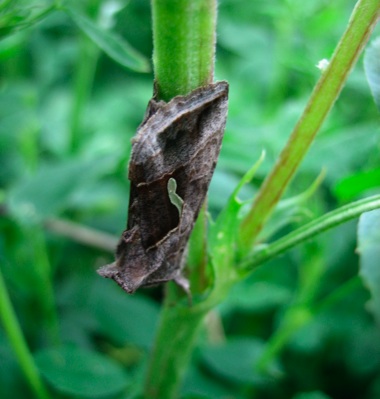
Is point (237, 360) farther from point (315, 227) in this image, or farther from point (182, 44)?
point (182, 44)

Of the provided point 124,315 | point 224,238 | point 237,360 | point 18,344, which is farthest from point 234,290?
point 224,238

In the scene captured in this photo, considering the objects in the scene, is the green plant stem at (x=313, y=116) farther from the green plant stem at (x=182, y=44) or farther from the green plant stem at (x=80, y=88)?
the green plant stem at (x=80, y=88)

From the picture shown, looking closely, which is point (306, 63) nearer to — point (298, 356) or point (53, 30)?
point (298, 356)

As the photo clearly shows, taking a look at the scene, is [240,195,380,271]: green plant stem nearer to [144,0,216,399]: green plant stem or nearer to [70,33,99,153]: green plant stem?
[144,0,216,399]: green plant stem

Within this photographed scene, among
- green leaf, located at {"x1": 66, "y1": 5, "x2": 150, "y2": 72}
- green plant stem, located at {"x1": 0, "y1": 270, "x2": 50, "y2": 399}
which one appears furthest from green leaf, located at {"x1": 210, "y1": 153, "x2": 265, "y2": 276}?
green plant stem, located at {"x1": 0, "y1": 270, "x2": 50, "y2": 399}

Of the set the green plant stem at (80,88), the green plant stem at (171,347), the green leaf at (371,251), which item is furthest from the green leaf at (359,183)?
the green plant stem at (80,88)

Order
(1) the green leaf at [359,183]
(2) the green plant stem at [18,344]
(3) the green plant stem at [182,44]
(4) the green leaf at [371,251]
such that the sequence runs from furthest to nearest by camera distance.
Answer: (2) the green plant stem at [18,344]
(1) the green leaf at [359,183]
(4) the green leaf at [371,251]
(3) the green plant stem at [182,44]

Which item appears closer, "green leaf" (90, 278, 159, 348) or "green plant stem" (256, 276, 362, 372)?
"green plant stem" (256, 276, 362, 372)
